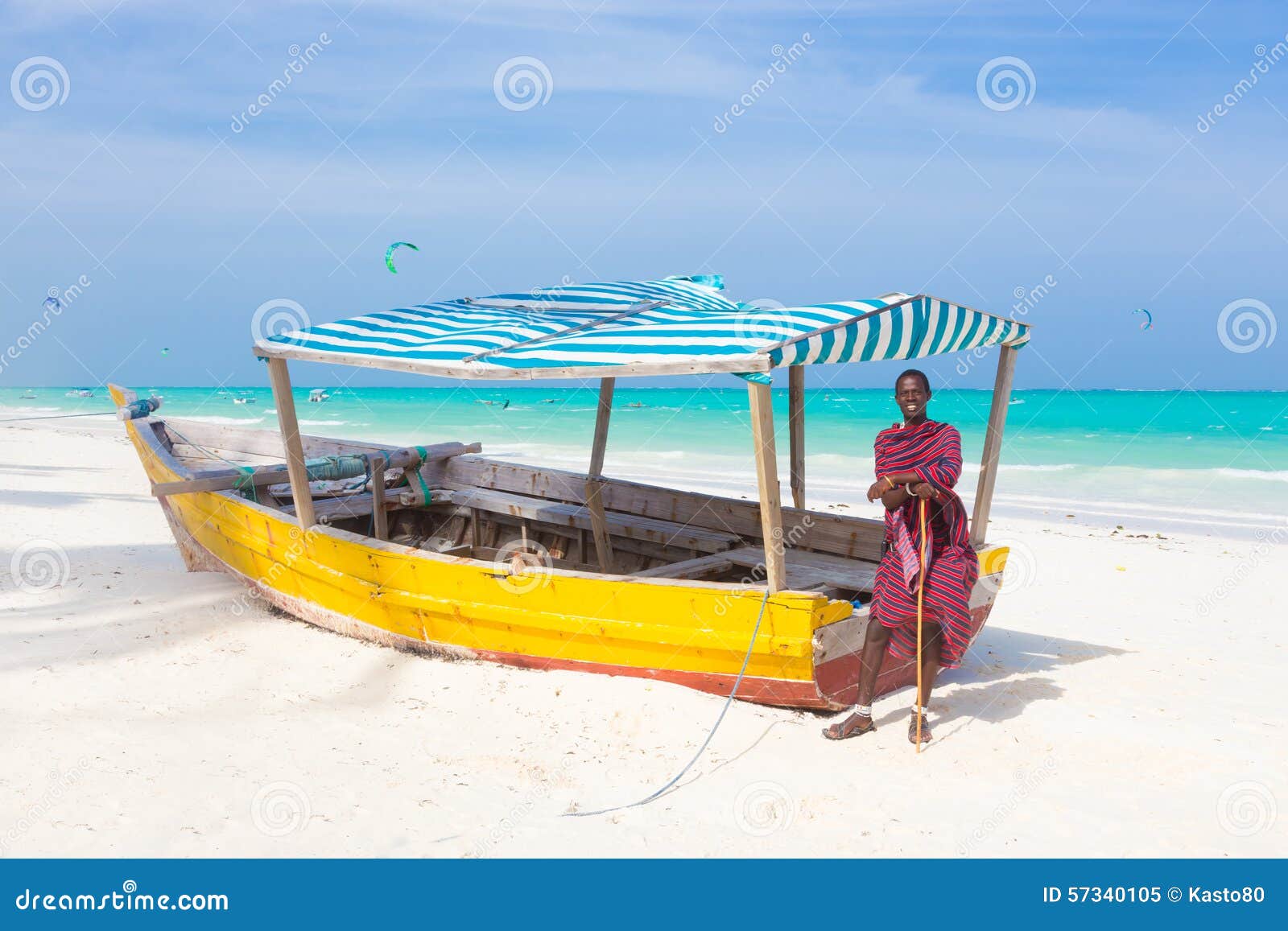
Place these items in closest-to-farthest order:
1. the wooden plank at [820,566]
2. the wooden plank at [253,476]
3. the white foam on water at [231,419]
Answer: the wooden plank at [820,566] < the wooden plank at [253,476] < the white foam on water at [231,419]

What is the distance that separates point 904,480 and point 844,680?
1.09 meters

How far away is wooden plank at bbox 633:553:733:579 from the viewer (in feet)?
19.0

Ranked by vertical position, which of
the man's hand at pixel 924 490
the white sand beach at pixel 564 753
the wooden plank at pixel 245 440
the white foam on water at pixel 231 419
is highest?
the white foam on water at pixel 231 419

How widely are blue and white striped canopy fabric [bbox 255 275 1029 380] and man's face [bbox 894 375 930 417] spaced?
0.81ft

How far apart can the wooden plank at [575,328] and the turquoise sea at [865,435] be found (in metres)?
0.62

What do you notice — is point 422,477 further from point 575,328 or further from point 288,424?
point 575,328

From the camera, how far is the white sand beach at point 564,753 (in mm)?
3781

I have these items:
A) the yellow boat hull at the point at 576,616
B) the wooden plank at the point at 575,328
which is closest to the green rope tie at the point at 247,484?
the yellow boat hull at the point at 576,616

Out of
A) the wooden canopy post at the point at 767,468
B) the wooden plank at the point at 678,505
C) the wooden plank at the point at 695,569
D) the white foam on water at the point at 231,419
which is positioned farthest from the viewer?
the white foam on water at the point at 231,419

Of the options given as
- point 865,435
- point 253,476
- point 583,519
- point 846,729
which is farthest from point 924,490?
point 865,435

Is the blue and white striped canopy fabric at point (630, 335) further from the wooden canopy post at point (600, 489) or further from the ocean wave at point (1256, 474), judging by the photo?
the ocean wave at point (1256, 474)

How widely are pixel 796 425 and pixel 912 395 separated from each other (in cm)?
209

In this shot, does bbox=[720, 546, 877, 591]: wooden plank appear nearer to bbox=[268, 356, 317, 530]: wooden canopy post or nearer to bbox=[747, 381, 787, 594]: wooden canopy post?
bbox=[747, 381, 787, 594]: wooden canopy post

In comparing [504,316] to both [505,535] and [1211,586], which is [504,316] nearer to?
[505,535]
